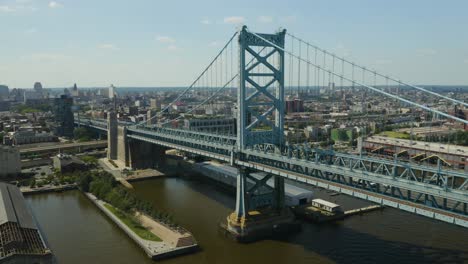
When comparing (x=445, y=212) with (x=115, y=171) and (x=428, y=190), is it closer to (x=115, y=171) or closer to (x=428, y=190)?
(x=428, y=190)

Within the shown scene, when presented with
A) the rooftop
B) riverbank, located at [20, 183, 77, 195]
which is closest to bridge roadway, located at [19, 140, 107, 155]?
riverbank, located at [20, 183, 77, 195]

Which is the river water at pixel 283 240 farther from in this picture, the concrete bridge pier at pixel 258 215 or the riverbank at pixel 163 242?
the concrete bridge pier at pixel 258 215

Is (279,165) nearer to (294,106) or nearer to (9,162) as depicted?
(9,162)

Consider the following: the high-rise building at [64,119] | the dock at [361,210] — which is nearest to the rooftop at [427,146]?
the dock at [361,210]

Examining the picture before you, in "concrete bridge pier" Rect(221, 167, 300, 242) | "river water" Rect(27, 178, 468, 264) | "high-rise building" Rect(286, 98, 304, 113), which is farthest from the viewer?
"high-rise building" Rect(286, 98, 304, 113)

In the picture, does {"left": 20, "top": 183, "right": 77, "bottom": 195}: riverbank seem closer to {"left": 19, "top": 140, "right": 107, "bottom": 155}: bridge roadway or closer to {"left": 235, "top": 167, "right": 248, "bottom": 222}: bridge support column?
{"left": 19, "top": 140, "right": 107, "bottom": 155}: bridge roadway

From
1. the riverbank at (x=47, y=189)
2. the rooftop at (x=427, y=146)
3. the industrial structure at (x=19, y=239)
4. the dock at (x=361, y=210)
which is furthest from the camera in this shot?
the rooftop at (x=427, y=146)
